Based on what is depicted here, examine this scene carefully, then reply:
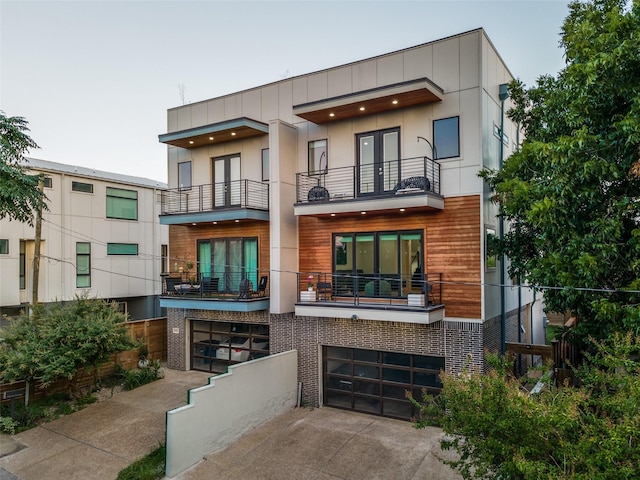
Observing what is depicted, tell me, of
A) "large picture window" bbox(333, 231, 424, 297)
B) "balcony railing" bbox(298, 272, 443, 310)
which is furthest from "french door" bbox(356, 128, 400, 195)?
"balcony railing" bbox(298, 272, 443, 310)

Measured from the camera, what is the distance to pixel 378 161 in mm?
12766

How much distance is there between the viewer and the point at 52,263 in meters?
19.5

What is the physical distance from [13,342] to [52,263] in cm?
800

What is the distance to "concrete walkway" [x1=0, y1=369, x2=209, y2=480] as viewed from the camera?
→ 9.20m

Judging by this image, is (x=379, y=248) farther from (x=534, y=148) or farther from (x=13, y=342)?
(x=13, y=342)

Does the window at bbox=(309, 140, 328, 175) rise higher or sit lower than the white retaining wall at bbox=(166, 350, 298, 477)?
higher

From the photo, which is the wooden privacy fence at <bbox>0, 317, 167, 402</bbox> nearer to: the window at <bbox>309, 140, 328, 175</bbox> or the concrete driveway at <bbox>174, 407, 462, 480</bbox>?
the concrete driveway at <bbox>174, 407, 462, 480</bbox>

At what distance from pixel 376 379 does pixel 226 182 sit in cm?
861

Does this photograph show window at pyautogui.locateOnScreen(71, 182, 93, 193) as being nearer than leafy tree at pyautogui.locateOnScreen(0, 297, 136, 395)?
No

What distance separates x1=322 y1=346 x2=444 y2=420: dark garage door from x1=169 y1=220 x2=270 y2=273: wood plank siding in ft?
12.8

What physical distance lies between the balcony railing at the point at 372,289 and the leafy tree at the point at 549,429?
16.8 feet

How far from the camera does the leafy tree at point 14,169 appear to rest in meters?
12.6

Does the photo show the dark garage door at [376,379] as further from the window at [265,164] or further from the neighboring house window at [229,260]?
the window at [265,164]

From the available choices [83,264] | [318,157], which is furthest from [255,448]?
[83,264]
